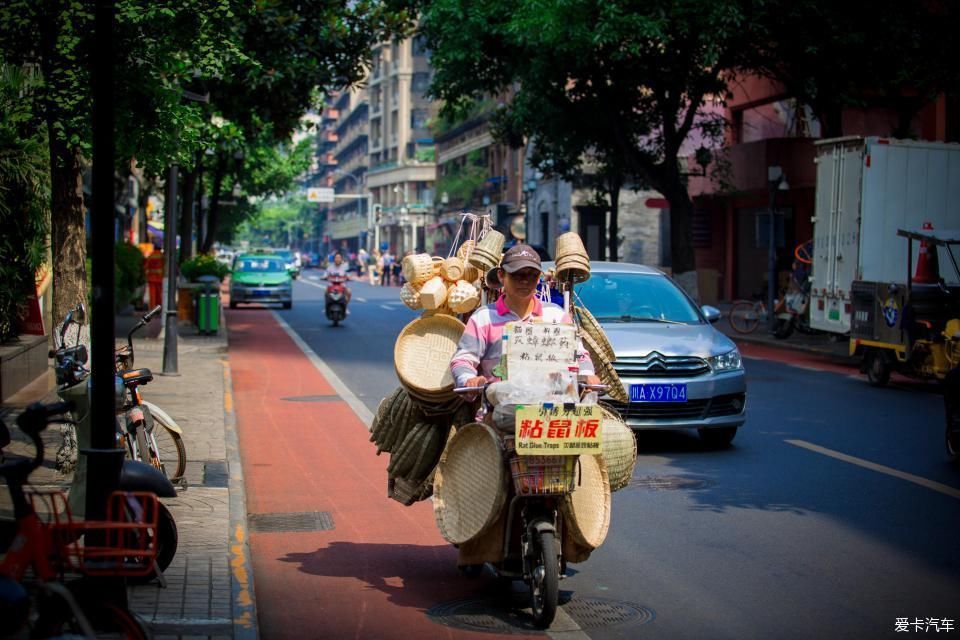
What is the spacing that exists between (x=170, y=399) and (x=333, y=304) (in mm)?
15602

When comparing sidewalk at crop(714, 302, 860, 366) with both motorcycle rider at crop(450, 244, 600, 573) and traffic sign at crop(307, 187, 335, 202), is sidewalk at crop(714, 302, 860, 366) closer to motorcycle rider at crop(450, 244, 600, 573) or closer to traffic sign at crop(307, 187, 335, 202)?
motorcycle rider at crop(450, 244, 600, 573)

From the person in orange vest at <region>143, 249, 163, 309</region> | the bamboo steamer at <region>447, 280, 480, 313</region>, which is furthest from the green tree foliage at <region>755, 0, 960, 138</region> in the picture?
the bamboo steamer at <region>447, 280, 480, 313</region>

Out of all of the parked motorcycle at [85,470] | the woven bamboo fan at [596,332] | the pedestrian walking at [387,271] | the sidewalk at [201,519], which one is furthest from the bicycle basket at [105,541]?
the pedestrian walking at [387,271]

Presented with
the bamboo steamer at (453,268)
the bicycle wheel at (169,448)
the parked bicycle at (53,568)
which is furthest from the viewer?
the bicycle wheel at (169,448)

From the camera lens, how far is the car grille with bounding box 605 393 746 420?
10.8m

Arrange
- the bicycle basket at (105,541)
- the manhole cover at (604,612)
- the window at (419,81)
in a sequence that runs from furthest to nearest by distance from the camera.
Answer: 1. the window at (419,81)
2. the manhole cover at (604,612)
3. the bicycle basket at (105,541)

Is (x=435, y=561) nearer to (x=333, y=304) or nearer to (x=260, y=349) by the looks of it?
(x=260, y=349)

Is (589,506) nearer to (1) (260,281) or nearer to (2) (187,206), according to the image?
(2) (187,206)

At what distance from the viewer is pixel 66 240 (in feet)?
32.2

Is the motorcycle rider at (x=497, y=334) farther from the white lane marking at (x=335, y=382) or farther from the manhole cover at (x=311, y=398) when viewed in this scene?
the manhole cover at (x=311, y=398)

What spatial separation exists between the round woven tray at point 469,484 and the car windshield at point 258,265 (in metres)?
33.2

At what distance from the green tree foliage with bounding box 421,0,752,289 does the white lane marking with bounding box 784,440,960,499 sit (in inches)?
543

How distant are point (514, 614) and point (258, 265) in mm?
33700

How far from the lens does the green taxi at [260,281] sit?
37.8 meters
